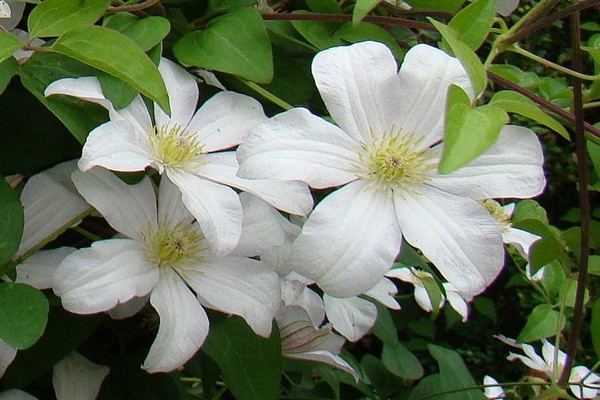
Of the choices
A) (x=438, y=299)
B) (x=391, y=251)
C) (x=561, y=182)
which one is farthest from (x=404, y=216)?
(x=561, y=182)

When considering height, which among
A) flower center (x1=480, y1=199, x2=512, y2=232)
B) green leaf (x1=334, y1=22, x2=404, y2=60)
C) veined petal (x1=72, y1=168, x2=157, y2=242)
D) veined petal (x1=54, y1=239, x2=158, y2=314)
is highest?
green leaf (x1=334, y1=22, x2=404, y2=60)

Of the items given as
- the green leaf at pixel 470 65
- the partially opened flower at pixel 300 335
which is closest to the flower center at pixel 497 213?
the partially opened flower at pixel 300 335

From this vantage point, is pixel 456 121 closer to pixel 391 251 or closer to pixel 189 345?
pixel 391 251

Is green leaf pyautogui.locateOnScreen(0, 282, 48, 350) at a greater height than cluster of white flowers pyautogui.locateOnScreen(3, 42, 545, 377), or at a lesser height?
lesser

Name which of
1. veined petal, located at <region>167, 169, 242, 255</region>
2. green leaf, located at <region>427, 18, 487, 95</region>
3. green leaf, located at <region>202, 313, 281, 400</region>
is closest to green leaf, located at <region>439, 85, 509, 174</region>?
green leaf, located at <region>427, 18, 487, 95</region>

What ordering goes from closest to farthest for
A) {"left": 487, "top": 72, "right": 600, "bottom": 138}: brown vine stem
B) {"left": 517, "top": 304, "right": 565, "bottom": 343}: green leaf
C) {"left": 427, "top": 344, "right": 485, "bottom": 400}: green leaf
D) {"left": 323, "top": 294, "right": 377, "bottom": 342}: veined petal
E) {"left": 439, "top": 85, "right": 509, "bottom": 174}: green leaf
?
{"left": 439, "top": 85, "right": 509, "bottom": 174}: green leaf < {"left": 487, "top": 72, "right": 600, "bottom": 138}: brown vine stem < {"left": 323, "top": 294, "right": 377, "bottom": 342}: veined petal < {"left": 427, "top": 344, "right": 485, "bottom": 400}: green leaf < {"left": 517, "top": 304, "right": 565, "bottom": 343}: green leaf

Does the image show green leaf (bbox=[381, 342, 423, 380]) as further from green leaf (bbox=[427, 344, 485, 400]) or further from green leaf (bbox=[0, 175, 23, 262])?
green leaf (bbox=[0, 175, 23, 262])

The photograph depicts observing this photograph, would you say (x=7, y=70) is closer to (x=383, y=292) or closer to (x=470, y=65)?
(x=470, y=65)

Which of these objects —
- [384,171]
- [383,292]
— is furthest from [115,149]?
[383,292]
